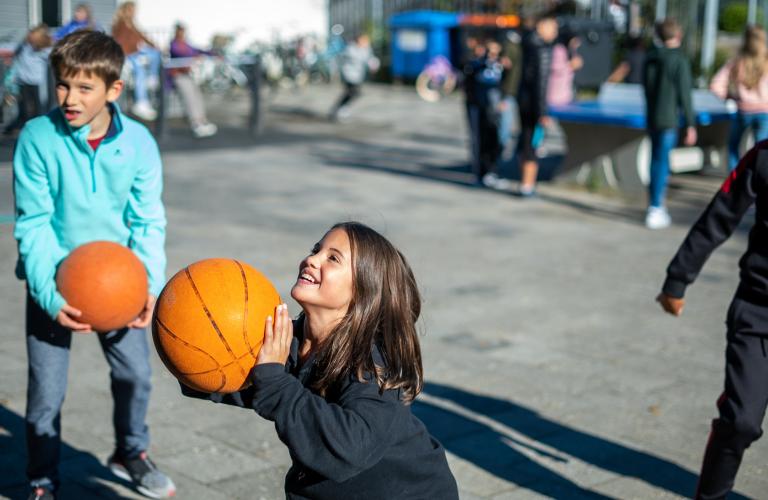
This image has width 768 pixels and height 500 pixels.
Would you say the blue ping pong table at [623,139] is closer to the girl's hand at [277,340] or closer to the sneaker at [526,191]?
the sneaker at [526,191]

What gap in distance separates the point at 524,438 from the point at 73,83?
289 cm

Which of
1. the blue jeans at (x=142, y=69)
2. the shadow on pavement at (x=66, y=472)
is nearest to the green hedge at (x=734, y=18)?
the blue jeans at (x=142, y=69)

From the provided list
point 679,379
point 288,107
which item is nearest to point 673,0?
point 288,107

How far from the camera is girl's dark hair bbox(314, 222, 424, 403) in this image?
2.76 metres

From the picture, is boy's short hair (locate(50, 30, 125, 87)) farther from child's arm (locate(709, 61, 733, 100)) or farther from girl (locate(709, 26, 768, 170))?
child's arm (locate(709, 61, 733, 100))

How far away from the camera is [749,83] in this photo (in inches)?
448

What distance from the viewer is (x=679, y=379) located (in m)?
6.21

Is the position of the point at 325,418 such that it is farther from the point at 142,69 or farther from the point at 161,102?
the point at 142,69

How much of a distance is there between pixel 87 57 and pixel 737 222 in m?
2.58

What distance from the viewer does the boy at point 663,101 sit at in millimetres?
10469

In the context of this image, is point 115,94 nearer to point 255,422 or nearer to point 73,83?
point 73,83

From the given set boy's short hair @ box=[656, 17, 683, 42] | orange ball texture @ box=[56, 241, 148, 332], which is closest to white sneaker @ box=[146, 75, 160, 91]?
boy's short hair @ box=[656, 17, 683, 42]

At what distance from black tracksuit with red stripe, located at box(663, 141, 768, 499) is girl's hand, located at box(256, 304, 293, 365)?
1926 mm

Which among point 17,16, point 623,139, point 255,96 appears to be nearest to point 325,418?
point 17,16
